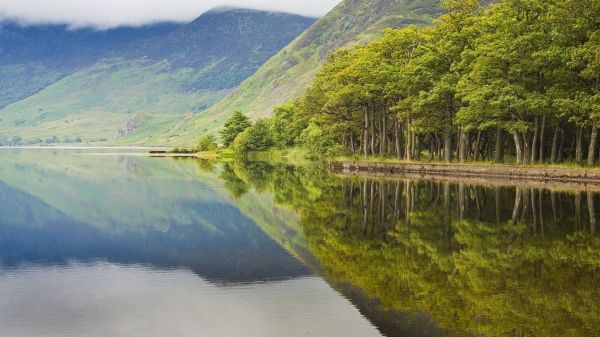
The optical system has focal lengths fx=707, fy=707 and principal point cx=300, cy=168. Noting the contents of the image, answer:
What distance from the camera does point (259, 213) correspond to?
155 ft

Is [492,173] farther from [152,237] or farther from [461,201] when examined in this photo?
[152,237]

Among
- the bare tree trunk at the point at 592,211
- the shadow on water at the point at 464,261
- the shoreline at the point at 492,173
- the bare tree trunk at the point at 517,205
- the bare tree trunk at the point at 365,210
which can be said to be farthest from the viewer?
the shoreline at the point at 492,173

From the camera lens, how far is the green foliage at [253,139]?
19600 cm

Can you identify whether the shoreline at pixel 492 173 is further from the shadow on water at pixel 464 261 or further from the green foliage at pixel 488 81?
the shadow on water at pixel 464 261


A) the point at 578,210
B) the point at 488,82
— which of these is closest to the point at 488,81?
the point at 488,82

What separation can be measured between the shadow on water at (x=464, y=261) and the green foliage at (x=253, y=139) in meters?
Result: 143

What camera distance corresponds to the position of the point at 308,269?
26.2 metres

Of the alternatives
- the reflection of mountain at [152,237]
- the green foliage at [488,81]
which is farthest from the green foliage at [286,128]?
the reflection of mountain at [152,237]

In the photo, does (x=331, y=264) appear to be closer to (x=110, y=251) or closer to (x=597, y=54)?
(x=110, y=251)

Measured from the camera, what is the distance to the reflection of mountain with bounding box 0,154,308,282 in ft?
90.9

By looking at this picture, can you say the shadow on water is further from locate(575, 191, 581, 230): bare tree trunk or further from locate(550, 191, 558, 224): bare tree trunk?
locate(550, 191, 558, 224): bare tree trunk

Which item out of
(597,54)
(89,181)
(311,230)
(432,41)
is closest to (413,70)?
(432,41)

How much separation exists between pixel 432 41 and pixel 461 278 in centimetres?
7881

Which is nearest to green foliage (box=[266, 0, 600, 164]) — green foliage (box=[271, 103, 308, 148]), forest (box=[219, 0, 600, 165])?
forest (box=[219, 0, 600, 165])
